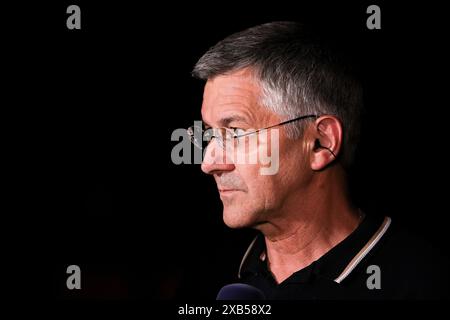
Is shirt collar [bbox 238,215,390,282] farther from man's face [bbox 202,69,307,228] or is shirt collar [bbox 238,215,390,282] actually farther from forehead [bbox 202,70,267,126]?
forehead [bbox 202,70,267,126]

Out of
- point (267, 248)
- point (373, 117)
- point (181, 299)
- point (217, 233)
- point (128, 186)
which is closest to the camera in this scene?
point (267, 248)

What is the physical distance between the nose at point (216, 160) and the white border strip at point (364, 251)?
44 centimetres

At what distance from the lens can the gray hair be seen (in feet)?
5.43

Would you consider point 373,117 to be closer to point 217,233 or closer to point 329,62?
point 329,62

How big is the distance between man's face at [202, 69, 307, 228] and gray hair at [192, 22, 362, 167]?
3 cm

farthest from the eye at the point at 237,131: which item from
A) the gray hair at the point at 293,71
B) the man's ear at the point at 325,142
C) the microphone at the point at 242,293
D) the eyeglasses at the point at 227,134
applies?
the microphone at the point at 242,293

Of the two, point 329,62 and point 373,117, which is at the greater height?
point 329,62

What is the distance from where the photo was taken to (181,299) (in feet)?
6.63

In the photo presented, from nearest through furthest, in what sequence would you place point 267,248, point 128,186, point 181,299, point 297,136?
point 297,136 < point 267,248 < point 181,299 < point 128,186

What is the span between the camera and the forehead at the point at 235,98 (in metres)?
1.66

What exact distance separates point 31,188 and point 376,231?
1.61 metres

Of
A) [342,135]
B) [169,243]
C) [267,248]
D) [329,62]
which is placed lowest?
[169,243]

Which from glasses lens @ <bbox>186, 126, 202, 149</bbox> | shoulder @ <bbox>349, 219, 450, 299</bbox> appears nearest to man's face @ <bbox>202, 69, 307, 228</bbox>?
glasses lens @ <bbox>186, 126, 202, 149</bbox>

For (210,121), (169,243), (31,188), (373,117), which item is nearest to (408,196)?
(373,117)
